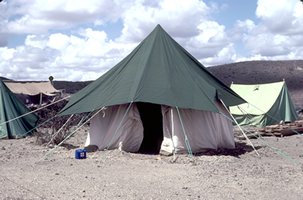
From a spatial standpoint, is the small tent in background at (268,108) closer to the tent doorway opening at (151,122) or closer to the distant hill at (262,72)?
the tent doorway opening at (151,122)

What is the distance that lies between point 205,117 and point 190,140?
0.77m

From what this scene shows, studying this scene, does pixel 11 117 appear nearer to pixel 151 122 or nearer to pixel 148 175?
pixel 151 122

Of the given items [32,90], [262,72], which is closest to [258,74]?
[262,72]

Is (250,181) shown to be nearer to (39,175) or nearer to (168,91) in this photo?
(168,91)

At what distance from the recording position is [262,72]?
44219 millimetres

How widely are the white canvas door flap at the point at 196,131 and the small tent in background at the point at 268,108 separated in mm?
6791

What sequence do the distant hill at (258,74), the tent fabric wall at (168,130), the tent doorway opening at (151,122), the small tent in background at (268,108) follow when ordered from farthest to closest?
the distant hill at (258,74) < the small tent in background at (268,108) < the tent doorway opening at (151,122) < the tent fabric wall at (168,130)

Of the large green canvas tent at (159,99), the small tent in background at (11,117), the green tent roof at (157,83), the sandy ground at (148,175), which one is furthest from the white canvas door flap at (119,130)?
the small tent in background at (11,117)

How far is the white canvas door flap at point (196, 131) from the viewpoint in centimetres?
826

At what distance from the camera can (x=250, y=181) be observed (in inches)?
235

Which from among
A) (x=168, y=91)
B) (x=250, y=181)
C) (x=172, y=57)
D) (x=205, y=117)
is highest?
(x=172, y=57)

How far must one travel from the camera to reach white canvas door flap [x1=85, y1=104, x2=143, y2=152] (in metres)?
8.63

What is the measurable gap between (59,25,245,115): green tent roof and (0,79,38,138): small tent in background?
331 centimetres

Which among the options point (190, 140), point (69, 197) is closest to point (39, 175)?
point (69, 197)
